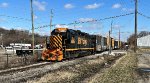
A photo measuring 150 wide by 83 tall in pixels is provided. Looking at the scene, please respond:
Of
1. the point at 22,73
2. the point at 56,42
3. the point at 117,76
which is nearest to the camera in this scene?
Result: the point at 117,76

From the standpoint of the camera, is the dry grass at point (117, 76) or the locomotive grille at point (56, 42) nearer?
the dry grass at point (117, 76)

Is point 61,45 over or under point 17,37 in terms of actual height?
under

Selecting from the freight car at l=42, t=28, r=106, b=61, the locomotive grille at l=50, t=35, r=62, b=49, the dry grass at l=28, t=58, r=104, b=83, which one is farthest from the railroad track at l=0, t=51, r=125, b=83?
the locomotive grille at l=50, t=35, r=62, b=49

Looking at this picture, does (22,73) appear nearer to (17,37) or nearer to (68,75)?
(68,75)

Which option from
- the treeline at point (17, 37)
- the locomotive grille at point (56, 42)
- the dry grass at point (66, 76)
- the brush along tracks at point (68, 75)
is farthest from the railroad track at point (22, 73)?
the treeline at point (17, 37)

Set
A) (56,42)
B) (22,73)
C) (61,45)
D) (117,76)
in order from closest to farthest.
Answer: (117,76) → (22,73) → (61,45) → (56,42)

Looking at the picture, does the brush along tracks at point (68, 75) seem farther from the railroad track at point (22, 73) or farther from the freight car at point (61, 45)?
the freight car at point (61, 45)

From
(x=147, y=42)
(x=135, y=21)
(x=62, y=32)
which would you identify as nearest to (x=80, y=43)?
(x=62, y=32)

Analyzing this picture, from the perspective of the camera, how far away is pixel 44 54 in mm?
36281

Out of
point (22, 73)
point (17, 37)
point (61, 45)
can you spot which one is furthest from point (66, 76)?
point (17, 37)

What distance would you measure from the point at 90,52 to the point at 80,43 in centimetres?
1142

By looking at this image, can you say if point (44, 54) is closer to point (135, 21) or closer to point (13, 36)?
point (135, 21)

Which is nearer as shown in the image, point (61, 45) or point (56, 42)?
point (61, 45)

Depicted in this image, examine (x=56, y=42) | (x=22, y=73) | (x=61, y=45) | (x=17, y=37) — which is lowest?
(x=22, y=73)
